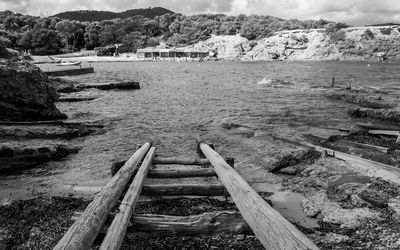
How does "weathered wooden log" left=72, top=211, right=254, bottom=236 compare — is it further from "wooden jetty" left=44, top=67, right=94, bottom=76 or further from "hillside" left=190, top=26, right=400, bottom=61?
"hillside" left=190, top=26, right=400, bottom=61

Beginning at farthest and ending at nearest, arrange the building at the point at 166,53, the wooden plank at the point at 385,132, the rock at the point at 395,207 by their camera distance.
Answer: the building at the point at 166,53
the wooden plank at the point at 385,132
the rock at the point at 395,207

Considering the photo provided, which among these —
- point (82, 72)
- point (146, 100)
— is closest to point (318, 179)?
point (146, 100)

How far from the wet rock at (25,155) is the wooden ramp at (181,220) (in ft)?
16.7

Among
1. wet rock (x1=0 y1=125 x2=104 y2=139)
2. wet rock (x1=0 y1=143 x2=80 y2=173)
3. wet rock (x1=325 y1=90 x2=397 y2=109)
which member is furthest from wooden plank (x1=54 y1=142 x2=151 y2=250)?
wet rock (x1=325 y1=90 x2=397 y2=109)

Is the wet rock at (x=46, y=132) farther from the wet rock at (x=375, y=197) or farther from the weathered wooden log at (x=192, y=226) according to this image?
the wet rock at (x=375, y=197)

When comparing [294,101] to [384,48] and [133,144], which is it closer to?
[133,144]

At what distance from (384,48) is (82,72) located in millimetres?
153373

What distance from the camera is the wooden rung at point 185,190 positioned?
22.3ft

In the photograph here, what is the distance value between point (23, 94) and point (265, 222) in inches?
590

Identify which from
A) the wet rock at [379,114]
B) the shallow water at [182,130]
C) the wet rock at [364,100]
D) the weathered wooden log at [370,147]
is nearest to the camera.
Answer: the shallow water at [182,130]

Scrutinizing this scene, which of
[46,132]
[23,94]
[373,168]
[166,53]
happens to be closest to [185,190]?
[373,168]

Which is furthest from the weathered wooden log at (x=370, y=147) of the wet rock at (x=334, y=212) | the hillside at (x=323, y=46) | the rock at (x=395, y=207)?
the hillside at (x=323, y=46)

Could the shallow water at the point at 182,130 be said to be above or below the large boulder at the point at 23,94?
below

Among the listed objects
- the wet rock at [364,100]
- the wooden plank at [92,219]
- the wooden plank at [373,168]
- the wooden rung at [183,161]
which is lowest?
the wooden plank at [373,168]
